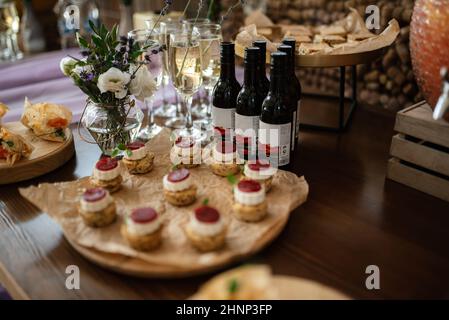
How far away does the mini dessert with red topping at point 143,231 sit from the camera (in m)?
0.73

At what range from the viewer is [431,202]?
95cm

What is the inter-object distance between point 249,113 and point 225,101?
10 cm

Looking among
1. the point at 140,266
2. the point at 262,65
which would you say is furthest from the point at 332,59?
the point at 140,266

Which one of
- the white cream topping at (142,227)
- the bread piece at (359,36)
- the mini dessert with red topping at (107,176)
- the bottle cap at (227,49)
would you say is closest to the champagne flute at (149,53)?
the bottle cap at (227,49)

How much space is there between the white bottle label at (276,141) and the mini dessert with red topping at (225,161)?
0.08m

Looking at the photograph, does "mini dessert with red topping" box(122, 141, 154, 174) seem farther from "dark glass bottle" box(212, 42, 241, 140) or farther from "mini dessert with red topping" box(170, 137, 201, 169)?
"dark glass bottle" box(212, 42, 241, 140)

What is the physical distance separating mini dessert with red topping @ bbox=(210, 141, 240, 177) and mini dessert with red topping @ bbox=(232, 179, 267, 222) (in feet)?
0.49

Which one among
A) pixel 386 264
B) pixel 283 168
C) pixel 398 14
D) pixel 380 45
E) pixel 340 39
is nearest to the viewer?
pixel 386 264

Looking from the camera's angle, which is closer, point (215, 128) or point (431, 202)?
point (431, 202)

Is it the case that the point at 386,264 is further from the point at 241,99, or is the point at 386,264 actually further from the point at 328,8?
the point at 328,8

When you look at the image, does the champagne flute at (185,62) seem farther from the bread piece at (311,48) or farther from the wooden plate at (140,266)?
the wooden plate at (140,266)

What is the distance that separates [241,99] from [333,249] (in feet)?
1.44

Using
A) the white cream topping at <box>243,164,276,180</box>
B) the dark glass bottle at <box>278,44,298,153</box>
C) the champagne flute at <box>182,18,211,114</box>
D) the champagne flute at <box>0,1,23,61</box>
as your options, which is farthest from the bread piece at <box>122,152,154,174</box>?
the champagne flute at <box>0,1,23,61</box>
